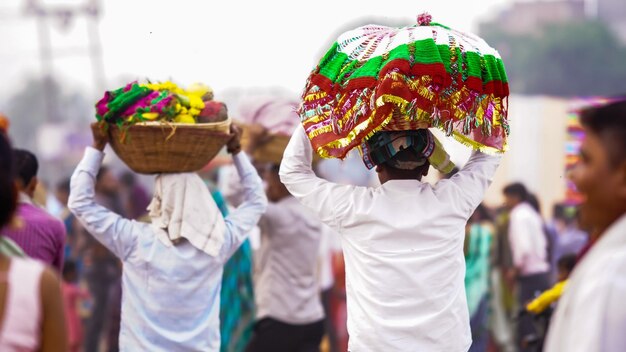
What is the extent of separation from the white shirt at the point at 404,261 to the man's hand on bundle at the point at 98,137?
4.45 ft

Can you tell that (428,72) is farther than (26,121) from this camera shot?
No

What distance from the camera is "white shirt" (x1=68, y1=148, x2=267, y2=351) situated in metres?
6.04

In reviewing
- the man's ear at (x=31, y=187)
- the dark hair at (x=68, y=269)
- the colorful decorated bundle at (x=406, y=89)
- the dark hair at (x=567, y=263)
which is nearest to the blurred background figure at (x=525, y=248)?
the dark hair at (x=567, y=263)

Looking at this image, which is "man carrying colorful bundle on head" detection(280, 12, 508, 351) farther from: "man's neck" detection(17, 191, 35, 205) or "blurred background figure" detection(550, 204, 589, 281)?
"blurred background figure" detection(550, 204, 589, 281)

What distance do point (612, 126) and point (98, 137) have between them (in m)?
3.36

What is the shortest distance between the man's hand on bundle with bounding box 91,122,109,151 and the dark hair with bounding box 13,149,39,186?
349 mm

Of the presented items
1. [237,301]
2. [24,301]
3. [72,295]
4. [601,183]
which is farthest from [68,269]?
[601,183]

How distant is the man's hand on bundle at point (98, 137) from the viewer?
20.0 feet

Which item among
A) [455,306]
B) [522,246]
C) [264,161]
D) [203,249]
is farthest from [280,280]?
[522,246]

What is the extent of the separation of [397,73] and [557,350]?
211cm

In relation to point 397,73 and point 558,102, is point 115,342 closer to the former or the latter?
point 397,73

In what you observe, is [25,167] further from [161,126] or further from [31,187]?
[161,126]

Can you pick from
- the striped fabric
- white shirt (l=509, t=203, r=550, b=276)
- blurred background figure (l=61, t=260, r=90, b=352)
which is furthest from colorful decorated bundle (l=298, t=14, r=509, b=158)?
white shirt (l=509, t=203, r=550, b=276)

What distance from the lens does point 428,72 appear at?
5238mm
